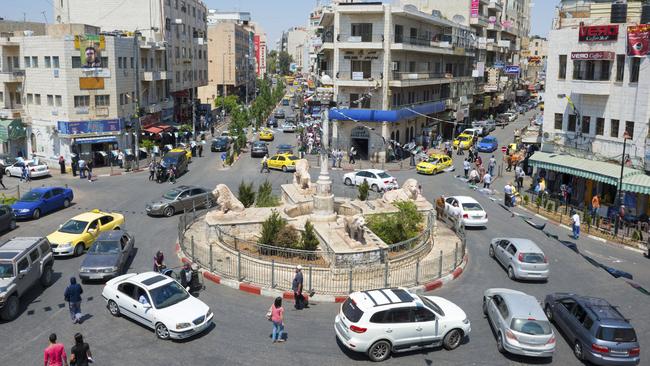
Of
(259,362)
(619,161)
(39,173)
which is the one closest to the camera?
(259,362)

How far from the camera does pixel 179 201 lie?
3070 centimetres

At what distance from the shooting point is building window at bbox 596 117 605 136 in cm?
3472

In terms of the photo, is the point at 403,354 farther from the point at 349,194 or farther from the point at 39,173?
the point at 39,173

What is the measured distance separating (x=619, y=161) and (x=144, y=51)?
42259 mm

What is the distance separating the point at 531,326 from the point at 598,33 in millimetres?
25354

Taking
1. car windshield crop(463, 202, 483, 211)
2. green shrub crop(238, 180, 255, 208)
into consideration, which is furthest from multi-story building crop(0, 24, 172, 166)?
car windshield crop(463, 202, 483, 211)

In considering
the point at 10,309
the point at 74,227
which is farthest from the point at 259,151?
the point at 10,309

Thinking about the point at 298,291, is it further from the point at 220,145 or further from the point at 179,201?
the point at 220,145

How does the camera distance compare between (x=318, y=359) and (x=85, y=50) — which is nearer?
(x=318, y=359)

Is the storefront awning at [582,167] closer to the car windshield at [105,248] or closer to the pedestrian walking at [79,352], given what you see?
the car windshield at [105,248]

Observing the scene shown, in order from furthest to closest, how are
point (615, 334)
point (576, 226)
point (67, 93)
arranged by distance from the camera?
point (67, 93)
point (576, 226)
point (615, 334)

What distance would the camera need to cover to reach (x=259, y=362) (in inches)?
585

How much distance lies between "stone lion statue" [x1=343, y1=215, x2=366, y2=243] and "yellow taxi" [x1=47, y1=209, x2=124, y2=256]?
427 inches

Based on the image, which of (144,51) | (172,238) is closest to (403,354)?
(172,238)
